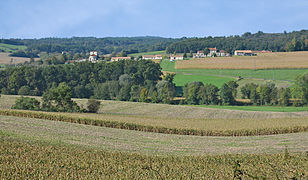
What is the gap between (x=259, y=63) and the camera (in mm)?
122188

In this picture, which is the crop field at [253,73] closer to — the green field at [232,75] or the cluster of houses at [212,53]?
the green field at [232,75]

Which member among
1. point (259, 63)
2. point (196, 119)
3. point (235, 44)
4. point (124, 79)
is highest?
point (235, 44)

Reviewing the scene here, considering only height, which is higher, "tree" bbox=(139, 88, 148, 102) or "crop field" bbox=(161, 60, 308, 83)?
"crop field" bbox=(161, 60, 308, 83)

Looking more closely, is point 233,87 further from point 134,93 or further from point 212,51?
point 212,51

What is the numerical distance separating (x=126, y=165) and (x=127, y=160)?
1454 millimetres

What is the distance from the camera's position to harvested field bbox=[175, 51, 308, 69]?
4548 inches

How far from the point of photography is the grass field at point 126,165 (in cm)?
1758

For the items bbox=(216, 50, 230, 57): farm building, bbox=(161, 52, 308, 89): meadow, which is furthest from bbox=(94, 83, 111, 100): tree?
bbox=(216, 50, 230, 57): farm building

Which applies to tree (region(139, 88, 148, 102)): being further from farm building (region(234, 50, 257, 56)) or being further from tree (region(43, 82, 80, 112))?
farm building (region(234, 50, 257, 56))

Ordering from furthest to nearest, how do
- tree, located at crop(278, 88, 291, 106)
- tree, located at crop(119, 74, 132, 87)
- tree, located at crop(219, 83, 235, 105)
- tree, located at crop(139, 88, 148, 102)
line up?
1. tree, located at crop(119, 74, 132, 87)
2. tree, located at crop(139, 88, 148, 102)
3. tree, located at crop(219, 83, 235, 105)
4. tree, located at crop(278, 88, 291, 106)

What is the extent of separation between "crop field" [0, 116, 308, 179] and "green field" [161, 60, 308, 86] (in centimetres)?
7490

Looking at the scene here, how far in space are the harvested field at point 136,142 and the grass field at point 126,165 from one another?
377 cm

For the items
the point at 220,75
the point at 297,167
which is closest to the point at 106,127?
the point at 297,167

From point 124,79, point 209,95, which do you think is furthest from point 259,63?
point 124,79
